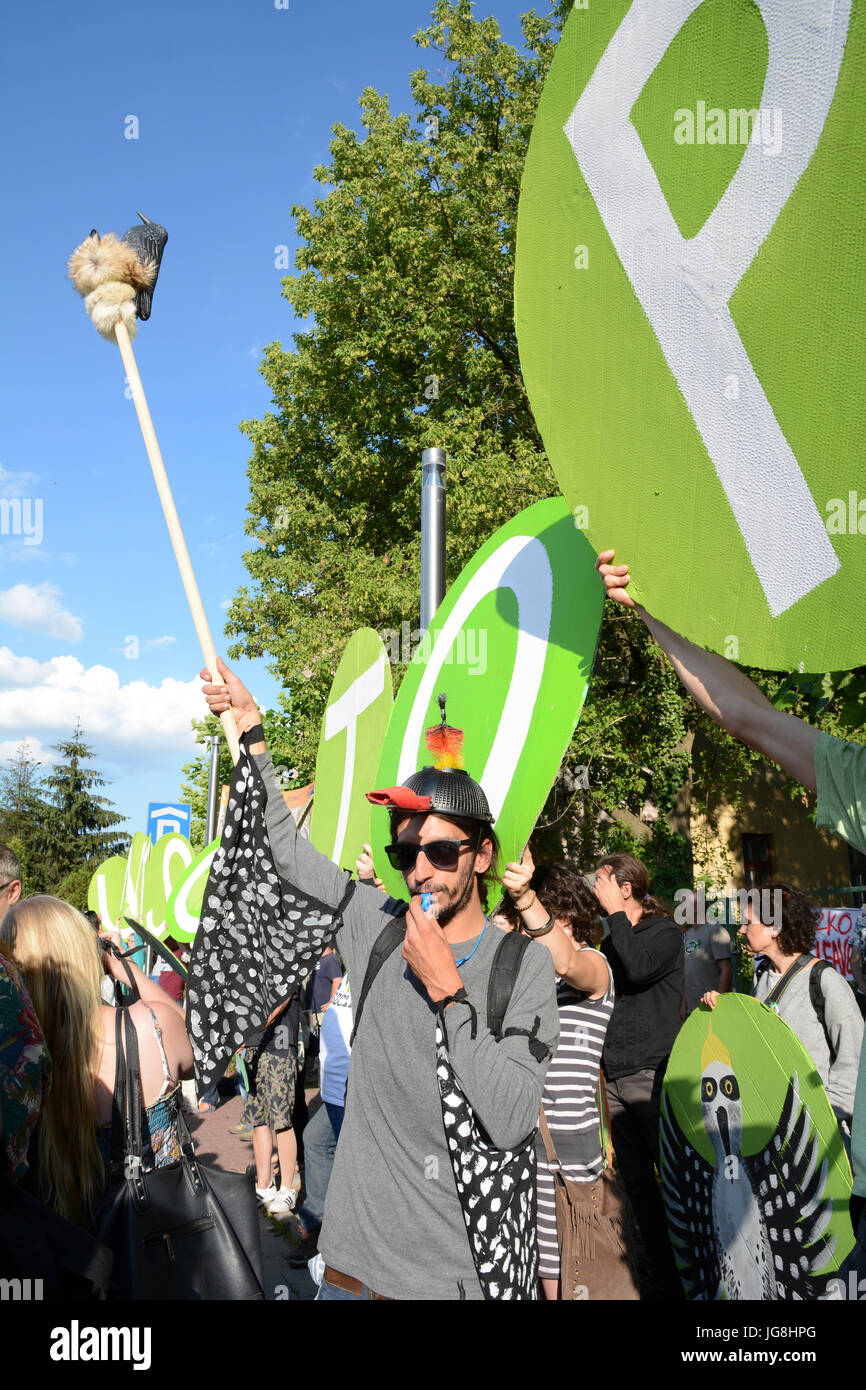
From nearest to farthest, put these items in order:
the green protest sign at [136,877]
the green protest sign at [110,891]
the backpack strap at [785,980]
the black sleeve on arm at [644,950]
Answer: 1. the backpack strap at [785,980]
2. the black sleeve on arm at [644,950]
3. the green protest sign at [136,877]
4. the green protest sign at [110,891]

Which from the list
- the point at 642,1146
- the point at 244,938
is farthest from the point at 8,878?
the point at 642,1146

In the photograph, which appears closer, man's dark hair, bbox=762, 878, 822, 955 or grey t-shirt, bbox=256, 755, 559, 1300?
grey t-shirt, bbox=256, 755, 559, 1300

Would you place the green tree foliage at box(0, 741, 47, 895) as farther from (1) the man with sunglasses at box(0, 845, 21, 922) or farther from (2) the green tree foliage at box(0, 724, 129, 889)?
(1) the man with sunglasses at box(0, 845, 21, 922)

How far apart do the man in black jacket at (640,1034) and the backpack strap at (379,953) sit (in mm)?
1986

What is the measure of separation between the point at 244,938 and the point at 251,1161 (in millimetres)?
5584

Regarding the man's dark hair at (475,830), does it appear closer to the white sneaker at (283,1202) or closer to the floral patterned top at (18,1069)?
the floral patterned top at (18,1069)

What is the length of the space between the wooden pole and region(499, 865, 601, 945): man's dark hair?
6.36 feet

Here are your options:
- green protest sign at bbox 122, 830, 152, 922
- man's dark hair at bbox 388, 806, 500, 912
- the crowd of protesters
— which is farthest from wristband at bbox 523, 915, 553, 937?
green protest sign at bbox 122, 830, 152, 922

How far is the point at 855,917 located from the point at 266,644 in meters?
9.75

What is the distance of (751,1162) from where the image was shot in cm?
239

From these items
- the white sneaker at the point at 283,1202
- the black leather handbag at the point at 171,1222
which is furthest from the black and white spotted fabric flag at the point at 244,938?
the white sneaker at the point at 283,1202

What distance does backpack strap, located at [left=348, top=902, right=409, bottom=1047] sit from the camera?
7.00 feet

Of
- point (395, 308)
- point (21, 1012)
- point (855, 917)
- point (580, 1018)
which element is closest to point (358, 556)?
point (395, 308)

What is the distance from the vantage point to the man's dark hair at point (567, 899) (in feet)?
12.4
